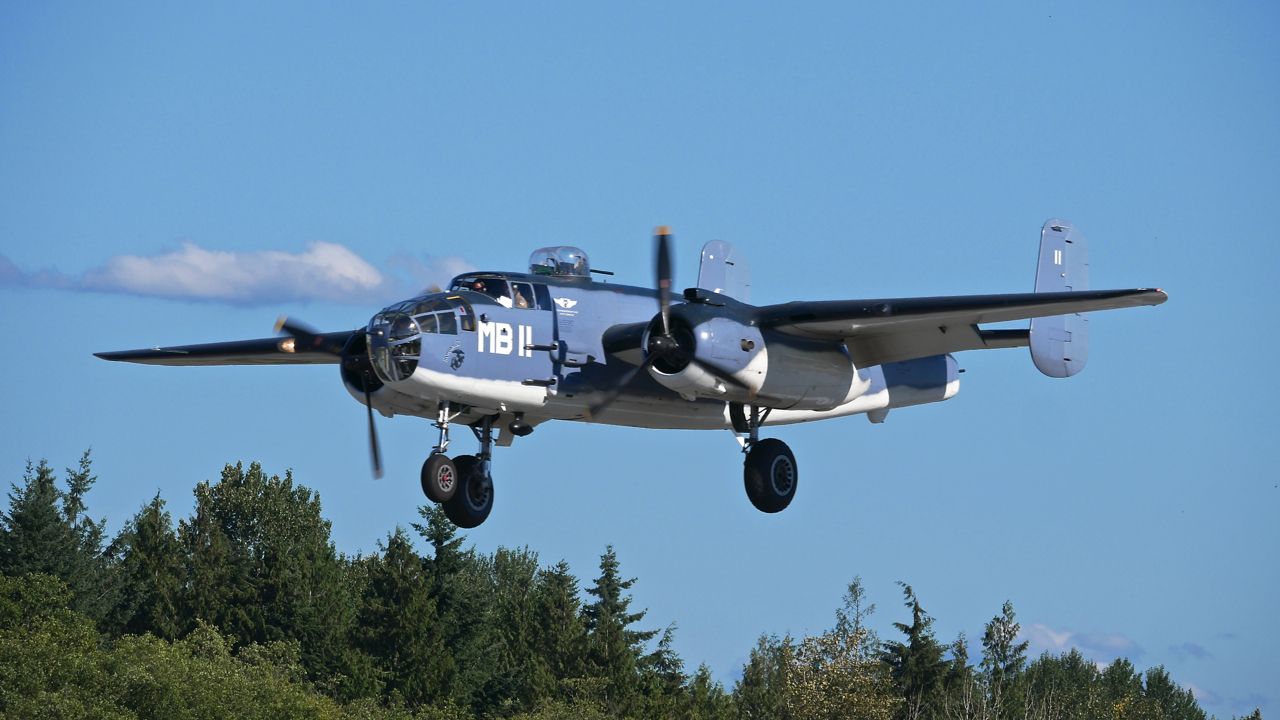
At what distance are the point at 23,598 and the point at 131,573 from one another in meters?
12.1

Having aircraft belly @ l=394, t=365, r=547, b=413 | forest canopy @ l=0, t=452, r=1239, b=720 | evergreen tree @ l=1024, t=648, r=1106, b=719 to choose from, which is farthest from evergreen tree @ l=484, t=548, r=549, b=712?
aircraft belly @ l=394, t=365, r=547, b=413

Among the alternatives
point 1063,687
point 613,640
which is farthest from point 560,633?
point 1063,687

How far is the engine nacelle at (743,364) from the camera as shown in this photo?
30750 mm

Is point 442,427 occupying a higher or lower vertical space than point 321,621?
higher

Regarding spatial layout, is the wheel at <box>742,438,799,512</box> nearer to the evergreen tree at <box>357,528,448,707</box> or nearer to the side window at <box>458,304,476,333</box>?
the side window at <box>458,304,476,333</box>

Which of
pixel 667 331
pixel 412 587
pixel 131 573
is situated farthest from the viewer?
pixel 131 573

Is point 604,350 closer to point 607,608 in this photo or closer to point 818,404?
point 818,404

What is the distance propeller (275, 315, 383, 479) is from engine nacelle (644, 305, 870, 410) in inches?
186

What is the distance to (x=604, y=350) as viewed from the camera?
31.9m

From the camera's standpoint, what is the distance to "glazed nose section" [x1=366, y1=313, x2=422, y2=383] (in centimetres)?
2967

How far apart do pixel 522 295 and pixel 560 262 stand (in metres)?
1.57

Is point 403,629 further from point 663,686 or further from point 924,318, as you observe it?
point 924,318

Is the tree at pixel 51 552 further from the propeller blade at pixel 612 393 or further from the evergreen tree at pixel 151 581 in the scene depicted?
the propeller blade at pixel 612 393

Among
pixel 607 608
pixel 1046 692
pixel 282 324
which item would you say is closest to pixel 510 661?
pixel 607 608
